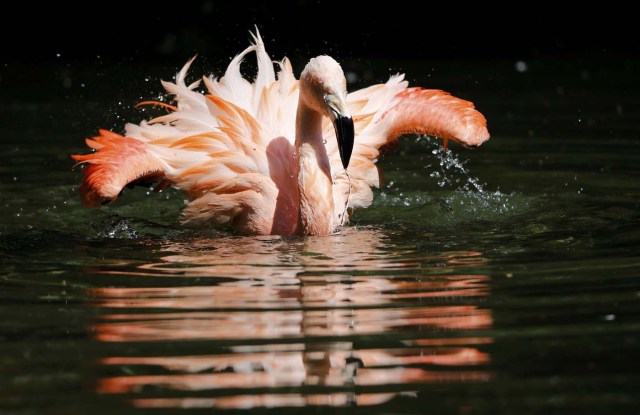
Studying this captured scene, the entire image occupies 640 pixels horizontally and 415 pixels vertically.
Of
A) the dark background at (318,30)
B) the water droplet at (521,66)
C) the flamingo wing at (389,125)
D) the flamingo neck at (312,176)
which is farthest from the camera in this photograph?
the dark background at (318,30)

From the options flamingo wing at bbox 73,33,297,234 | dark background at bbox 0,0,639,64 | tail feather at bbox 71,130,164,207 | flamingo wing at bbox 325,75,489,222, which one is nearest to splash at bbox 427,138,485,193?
flamingo wing at bbox 325,75,489,222

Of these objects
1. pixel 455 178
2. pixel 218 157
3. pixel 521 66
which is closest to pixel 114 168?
pixel 218 157

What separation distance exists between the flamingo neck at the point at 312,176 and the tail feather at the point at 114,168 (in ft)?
2.92

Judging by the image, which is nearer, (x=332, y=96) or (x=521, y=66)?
(x=332, y=96)

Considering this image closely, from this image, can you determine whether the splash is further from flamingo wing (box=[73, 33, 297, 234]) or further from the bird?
flamingo wing (box=[73, 33, 297, 234])

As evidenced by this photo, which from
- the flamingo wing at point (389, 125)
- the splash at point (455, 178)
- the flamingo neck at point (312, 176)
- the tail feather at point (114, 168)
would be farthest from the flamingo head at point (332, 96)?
the splash at point (455, 178)

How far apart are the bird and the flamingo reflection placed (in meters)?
0.37

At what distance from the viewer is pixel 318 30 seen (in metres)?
16.6

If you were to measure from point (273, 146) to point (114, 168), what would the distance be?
0.97 m

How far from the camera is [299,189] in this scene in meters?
6.53

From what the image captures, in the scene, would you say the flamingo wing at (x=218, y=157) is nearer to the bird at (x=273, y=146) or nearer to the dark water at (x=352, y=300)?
the bird at (x=273, y=146)

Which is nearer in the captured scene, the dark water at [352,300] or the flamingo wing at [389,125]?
the dark water at [352,300]

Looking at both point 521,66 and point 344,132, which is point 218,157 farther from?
point 521,66

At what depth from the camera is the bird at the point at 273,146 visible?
21.4 feet
